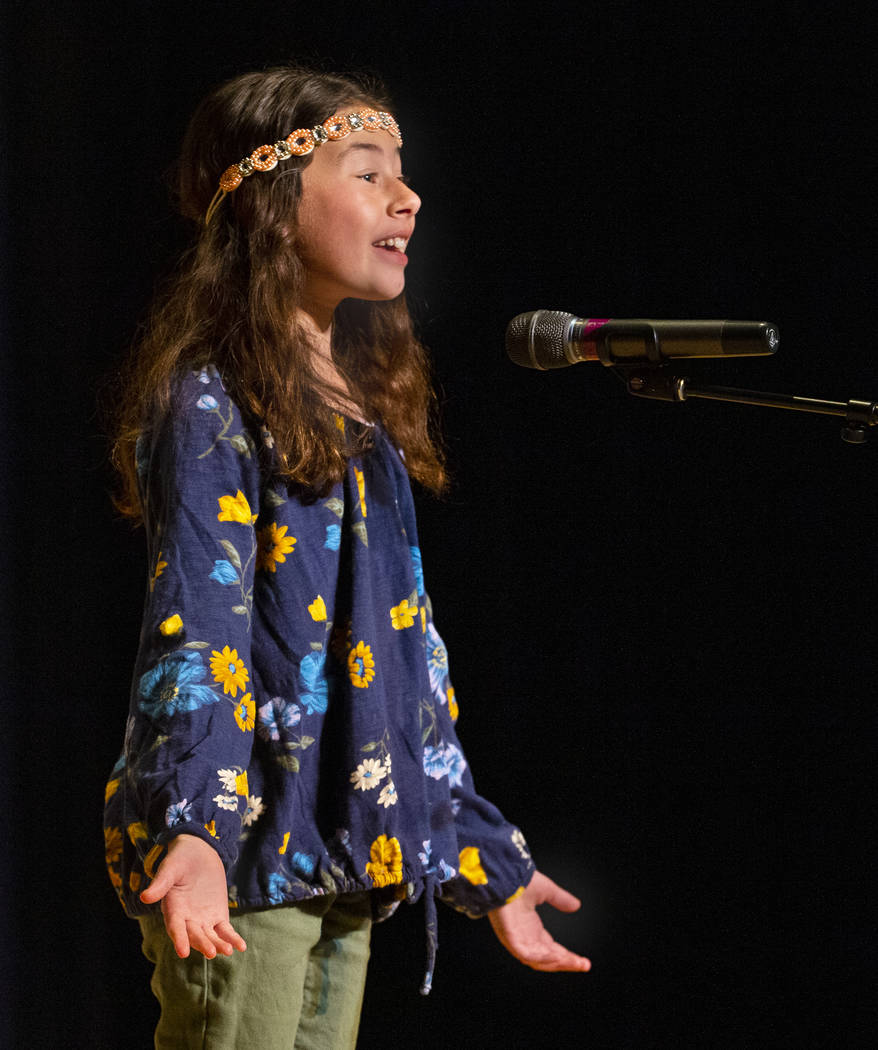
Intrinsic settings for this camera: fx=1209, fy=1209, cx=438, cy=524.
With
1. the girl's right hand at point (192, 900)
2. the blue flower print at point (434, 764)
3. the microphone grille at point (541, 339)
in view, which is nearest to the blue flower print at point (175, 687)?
the girl's right hand at point (192, 900)

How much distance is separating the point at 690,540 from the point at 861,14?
29.1 inches

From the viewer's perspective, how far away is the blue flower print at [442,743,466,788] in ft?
4.42

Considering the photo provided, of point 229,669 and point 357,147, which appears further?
point 357,147

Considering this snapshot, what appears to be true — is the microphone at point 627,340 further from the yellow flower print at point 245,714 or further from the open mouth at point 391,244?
the yellow flower print at point 245,714

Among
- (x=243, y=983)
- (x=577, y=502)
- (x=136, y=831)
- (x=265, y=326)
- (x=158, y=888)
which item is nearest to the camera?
(x=158, y=888)

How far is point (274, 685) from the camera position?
116 centimetres

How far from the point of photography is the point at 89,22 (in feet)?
5.98

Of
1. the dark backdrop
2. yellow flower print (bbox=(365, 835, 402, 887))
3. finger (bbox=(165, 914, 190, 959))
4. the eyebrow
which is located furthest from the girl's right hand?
the dark backdrop

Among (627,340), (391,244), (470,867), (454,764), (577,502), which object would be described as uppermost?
(391,244)

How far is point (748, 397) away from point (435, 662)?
0.49 m

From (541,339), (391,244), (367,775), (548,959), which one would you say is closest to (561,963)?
(548,959)

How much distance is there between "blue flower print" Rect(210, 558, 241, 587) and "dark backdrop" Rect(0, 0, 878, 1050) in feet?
2.55

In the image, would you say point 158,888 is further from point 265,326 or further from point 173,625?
point 265,326

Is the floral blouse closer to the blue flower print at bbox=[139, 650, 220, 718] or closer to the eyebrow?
the blue flower print at bbox=[139, 650, 220, 718]
